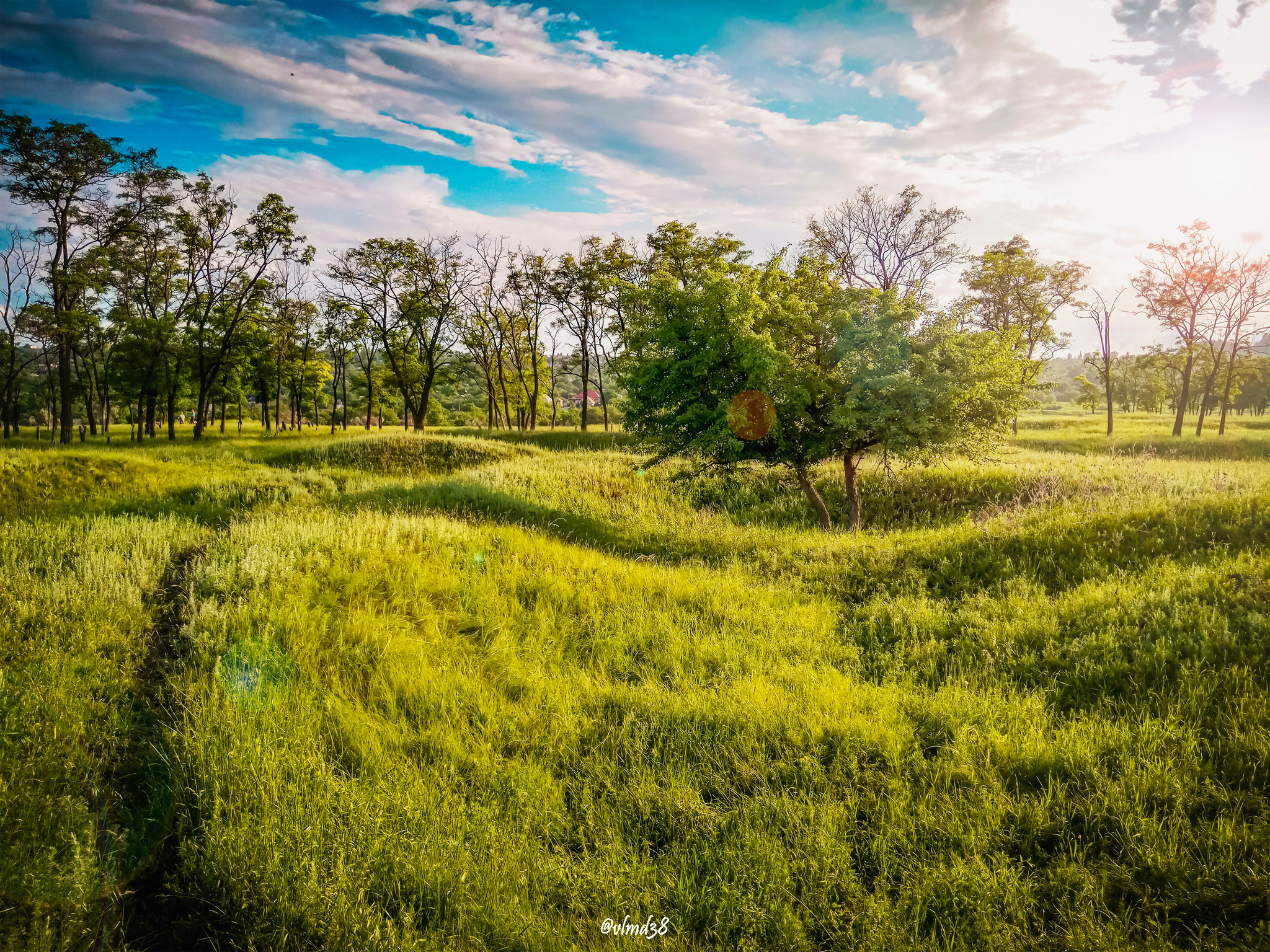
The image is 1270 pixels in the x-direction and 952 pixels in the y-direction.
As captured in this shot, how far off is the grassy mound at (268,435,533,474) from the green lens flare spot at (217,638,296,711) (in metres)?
19.7

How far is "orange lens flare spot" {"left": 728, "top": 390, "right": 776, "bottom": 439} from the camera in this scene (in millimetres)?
14378

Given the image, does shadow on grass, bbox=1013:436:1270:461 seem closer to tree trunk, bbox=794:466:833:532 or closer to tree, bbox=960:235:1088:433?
tree, bbox=960:235:1088:433

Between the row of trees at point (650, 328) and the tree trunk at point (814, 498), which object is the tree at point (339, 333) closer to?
the row of trees at point (650, 328)

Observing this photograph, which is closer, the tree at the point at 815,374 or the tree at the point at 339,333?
the tree at the point at 815,374

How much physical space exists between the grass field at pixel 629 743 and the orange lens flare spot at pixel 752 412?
5392 mm

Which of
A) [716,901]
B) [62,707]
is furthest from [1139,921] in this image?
[62,707]

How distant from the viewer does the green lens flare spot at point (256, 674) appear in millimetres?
4887

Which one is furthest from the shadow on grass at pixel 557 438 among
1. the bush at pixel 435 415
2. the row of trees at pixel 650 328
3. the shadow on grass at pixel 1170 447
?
the bush at pixel 435 415

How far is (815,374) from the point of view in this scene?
1462cm

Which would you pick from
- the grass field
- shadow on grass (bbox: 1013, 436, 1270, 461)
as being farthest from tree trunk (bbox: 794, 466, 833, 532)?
shadow on grass (bbox: 1013, 436, 1270, 461)

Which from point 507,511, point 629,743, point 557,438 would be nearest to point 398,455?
point 557,438

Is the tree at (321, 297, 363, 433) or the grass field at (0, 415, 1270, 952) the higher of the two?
the tree at (321, 297, 363, 433)

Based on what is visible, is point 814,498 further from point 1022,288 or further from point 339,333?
point 339,333

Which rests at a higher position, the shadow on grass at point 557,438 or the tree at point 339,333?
the tree at point 339,333
